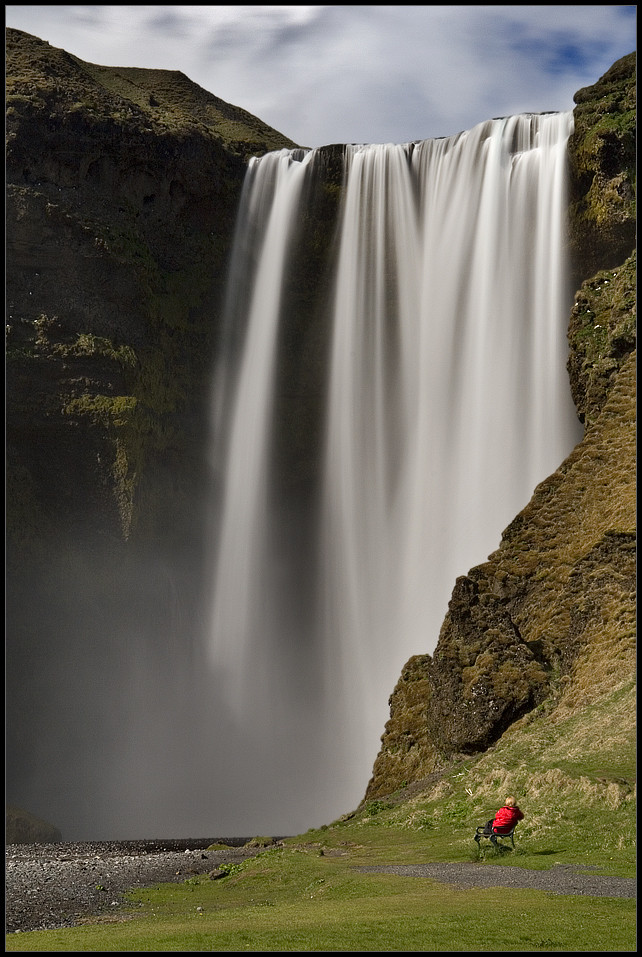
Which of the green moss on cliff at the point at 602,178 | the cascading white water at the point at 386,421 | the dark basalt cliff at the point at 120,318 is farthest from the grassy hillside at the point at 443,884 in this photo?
the green moss on cliff at the point at 602,178

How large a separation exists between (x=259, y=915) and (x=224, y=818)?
111 feet

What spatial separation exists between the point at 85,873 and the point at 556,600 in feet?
52.7

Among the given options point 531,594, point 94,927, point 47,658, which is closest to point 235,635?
point 47,658

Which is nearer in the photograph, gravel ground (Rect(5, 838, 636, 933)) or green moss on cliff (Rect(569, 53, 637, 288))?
gravel ground (Rect(5, 838, 636, 933))

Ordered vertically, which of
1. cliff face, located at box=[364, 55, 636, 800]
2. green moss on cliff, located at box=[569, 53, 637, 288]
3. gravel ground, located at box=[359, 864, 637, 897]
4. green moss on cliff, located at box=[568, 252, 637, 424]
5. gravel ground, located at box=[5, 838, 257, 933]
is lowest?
gravel ground, located at box=[5, 838, 257, 933]

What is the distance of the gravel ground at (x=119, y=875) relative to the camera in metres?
16.8

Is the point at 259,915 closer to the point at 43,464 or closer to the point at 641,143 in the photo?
the point at 641,143

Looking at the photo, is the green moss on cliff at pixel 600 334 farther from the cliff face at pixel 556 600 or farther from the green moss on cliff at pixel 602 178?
the green moss on cliff at pixel 602 178

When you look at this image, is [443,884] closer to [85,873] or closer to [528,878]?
[528,878]

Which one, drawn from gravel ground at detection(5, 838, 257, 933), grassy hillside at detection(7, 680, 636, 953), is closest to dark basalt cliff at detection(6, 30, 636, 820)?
gravel ground at detection(5, 838, 257, 933)

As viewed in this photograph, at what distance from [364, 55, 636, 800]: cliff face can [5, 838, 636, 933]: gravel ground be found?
299 inches

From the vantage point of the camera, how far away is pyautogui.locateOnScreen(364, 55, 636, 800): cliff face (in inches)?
1167

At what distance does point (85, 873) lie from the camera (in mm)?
28125

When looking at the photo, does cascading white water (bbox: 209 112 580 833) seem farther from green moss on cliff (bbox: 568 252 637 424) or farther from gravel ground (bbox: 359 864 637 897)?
gravel ground (bbox: 359 864 637 897)
